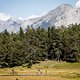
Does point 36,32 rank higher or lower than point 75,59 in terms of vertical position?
higher

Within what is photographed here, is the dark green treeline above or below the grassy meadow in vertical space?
above

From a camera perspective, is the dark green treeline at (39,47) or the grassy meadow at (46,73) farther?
the dark green treeline at (39,47)

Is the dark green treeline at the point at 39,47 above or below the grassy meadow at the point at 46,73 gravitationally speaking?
above

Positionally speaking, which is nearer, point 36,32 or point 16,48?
point 16,48

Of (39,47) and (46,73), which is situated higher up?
(39,47)

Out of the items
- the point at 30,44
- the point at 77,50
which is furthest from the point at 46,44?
the point at 77,50

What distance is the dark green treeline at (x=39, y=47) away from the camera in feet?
496

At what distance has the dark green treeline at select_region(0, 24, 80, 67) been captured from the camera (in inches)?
5950

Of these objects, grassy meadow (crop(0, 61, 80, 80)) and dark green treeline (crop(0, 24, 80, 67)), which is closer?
grassy meadow (crop(0, 61, 80, 80))

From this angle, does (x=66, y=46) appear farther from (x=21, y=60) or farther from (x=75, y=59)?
(x=21, y=60)

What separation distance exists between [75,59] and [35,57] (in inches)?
950

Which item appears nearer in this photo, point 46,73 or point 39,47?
point 46,73

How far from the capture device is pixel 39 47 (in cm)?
17100

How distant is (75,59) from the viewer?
6171 inches
